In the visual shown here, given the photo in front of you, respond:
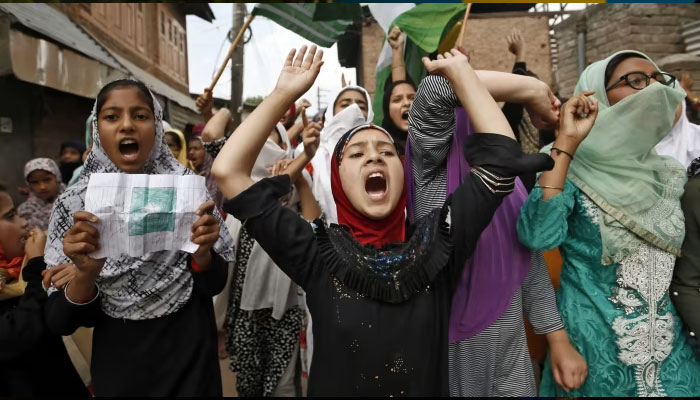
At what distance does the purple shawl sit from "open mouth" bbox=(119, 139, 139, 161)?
3.62ft

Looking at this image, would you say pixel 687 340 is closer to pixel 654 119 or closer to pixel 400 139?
pixel 654 119

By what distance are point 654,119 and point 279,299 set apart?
2037 mm

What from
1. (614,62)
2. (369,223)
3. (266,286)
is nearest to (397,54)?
(614,62)

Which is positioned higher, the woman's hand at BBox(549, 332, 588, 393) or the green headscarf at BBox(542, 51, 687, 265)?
the green headscarf at BBox(542, 51, 687, 265)

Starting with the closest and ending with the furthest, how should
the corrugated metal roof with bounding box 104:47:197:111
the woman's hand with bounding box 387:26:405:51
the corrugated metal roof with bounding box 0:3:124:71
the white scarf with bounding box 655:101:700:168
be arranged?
the white scarf with bounding box 655:101:700:168, the woman's hand with bounding box 387:26:405:51, the corrugated metal roof with bounding box 0:3:124:71, the corrugated metal roof with bounding box 104:47:197:111

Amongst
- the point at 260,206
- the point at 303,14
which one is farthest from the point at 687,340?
the point at 303,14

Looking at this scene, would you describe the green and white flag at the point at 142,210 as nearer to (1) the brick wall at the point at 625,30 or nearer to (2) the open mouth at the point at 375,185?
(2) the open mouth at the point at 375,185

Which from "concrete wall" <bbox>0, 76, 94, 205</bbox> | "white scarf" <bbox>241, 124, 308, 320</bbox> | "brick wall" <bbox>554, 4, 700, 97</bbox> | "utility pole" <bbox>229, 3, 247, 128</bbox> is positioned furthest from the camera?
"brick wall" <bbox>554, 4, 700, 97</bbox>

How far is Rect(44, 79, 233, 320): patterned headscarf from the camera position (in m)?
1.52

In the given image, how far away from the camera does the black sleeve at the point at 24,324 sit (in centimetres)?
→ 162

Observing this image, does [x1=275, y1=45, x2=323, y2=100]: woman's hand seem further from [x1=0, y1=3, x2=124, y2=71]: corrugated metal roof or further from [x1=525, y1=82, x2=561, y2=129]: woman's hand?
[x1=0, y1=3, x2=124, y2=71]: corrugated metal roof

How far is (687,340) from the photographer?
168 cm

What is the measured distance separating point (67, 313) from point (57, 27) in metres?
6.33

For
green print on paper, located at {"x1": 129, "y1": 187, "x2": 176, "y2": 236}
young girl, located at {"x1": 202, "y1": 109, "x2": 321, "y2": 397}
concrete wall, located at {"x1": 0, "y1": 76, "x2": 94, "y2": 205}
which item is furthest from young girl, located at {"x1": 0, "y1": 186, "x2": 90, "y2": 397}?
concrete wall, located at {"x1": 0, "y1": 76, "x2": 94, "y2": 205}
